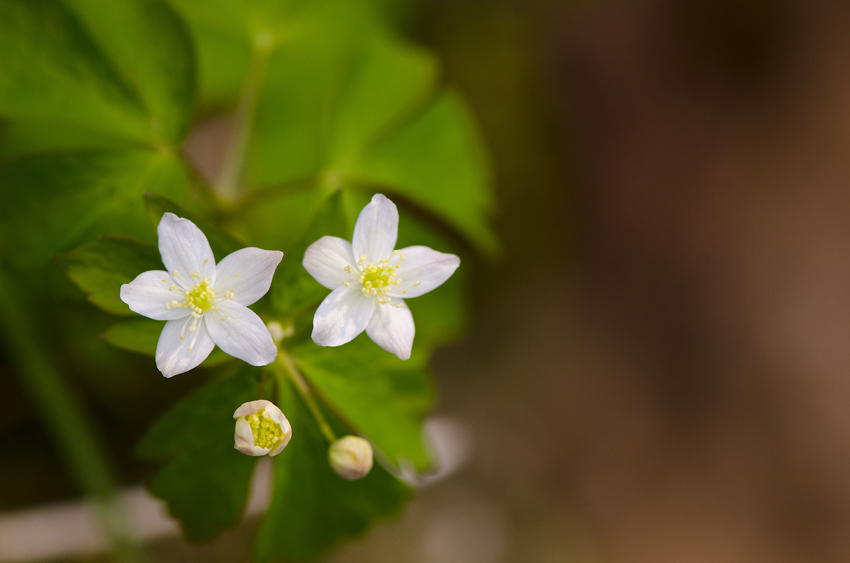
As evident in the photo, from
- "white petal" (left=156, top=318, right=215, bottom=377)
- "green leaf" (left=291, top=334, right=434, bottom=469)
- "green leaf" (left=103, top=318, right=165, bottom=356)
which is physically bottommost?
"green leaf" (left=291, top=334, right=434, bottom=469)

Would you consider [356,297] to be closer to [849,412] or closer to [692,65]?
[692,65]

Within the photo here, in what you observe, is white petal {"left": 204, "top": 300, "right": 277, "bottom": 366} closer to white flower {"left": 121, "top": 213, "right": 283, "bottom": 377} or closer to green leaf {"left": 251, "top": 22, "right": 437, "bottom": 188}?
white flower {"left": 121, "top": 213, "right": 283, "bottom": 377}

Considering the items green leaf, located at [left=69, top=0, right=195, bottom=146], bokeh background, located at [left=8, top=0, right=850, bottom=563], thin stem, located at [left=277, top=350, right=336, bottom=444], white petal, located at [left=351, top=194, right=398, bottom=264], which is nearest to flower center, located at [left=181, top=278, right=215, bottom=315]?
thin stem, located at [left=277, top=350, right=336, bottom=444]

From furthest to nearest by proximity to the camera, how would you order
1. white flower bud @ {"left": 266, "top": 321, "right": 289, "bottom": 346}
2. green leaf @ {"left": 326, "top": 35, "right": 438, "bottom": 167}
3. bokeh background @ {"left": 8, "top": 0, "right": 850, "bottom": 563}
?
1. bokeh background @ {"left": 8, "top": 0, "right": 850, "bottom": 563}
2. green leaf @ {"left": 326, "top": 35, "right": 438, "bottom": 167}
3. white flower bud @ {"left": 266, "top": 321, "right": 289, "bottom": 346}

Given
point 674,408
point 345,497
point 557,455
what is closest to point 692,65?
point 674,408

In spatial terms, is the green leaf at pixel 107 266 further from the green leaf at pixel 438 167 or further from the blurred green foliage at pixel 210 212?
the green leaf at pixel 438 167

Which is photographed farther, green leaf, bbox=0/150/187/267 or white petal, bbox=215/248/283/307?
green leaf, bbox=0/150/187/267

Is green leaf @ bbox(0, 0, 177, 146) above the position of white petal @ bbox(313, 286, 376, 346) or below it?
above
